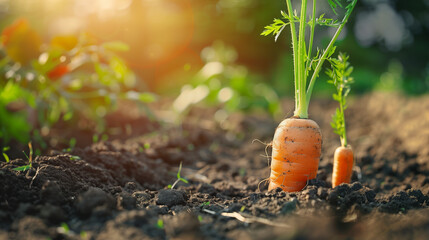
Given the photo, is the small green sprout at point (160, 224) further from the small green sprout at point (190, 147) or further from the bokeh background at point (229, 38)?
the bokeh background at point (229, 38)

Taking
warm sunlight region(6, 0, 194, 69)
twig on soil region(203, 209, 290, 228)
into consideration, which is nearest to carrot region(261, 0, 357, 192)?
twig on soil region(203, 209, 290, 228)

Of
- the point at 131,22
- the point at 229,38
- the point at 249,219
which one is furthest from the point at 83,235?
the point at 229,38

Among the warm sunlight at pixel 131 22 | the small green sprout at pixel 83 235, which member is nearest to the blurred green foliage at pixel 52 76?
the small green sprout at pixel 83 235

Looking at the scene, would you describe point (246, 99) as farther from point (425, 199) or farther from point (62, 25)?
point (62, 25)

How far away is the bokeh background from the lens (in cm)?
910

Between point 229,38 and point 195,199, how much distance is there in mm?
10671

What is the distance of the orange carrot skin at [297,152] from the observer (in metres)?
2.16

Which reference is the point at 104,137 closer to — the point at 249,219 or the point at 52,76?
the point at 52,76

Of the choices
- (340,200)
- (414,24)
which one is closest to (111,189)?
(340,200)

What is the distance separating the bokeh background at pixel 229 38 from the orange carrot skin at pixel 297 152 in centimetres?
616

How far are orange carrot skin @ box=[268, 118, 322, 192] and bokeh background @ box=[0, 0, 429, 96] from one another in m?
6.16

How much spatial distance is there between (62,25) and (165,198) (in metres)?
10.0

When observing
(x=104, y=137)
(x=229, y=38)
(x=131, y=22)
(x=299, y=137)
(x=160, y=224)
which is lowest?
(x=160, y=224)

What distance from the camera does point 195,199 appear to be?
2.10m
